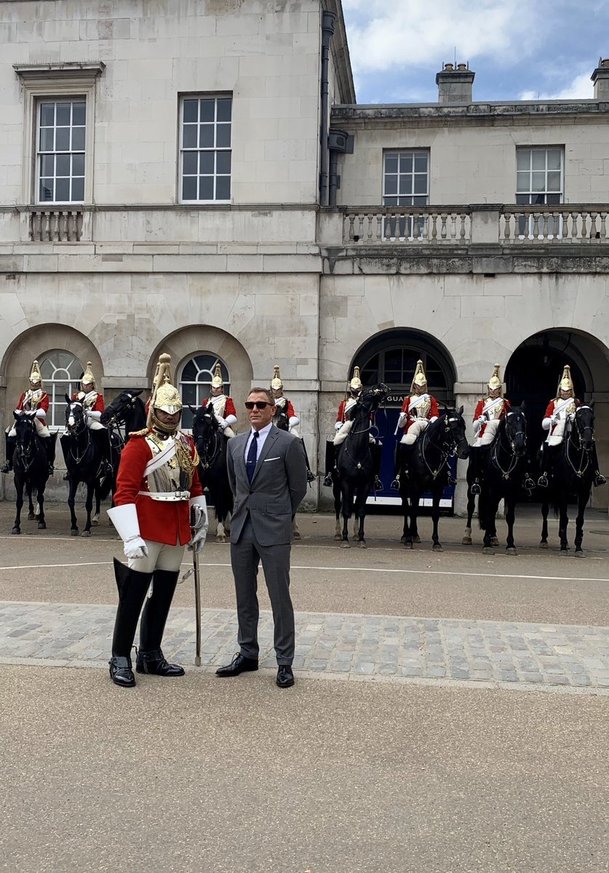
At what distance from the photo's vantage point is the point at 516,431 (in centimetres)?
1305

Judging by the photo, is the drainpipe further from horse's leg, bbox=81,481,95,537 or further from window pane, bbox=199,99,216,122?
horse's leg, bbox=81,481,95,537

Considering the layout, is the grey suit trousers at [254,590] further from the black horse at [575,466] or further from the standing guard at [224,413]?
the black horse at [575,466]

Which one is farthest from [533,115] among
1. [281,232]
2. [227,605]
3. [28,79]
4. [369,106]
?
[227,605]

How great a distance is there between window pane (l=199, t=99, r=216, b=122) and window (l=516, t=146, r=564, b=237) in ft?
23.8

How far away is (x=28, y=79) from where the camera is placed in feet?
64.8

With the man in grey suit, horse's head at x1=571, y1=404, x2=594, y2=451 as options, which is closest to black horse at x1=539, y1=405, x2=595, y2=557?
horse's head at x1=571, y1=404, x2=594, y2=451

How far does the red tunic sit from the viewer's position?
578cm

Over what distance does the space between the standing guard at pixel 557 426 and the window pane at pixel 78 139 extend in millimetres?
12475

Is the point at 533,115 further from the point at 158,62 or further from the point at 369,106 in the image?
the point at 158,62

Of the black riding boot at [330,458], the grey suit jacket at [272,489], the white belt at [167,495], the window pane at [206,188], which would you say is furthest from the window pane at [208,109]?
the white belt at [167,495]

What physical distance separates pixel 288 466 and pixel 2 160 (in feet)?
54.7

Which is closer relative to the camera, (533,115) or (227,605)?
(227,605)

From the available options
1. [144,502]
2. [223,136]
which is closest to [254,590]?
[144,502]

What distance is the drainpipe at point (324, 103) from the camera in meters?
19.3
